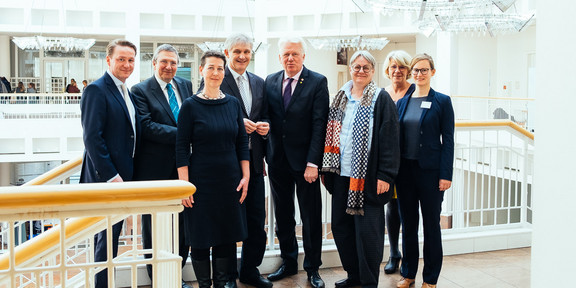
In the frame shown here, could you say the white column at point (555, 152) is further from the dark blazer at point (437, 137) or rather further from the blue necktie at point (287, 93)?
the blue necktie at point (287, 93)

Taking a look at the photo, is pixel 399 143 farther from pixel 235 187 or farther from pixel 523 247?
pixel 523 247

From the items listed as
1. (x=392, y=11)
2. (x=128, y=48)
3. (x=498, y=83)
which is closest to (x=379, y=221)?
Answer: (x=128, y=48)

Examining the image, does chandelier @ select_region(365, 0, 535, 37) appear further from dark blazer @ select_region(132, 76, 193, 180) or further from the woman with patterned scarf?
dark blazer @ select_region(132, 76, 193, 180)

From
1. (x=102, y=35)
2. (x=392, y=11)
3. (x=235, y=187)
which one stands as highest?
(x=102, y=35)

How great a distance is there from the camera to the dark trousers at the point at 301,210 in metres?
3.82

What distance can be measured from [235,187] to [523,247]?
2.89 metres

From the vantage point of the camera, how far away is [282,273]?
4.02m

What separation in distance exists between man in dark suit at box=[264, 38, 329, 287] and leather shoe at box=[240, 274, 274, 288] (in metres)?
0.30

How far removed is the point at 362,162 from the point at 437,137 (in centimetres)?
54

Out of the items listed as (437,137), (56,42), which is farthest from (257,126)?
(56,42)

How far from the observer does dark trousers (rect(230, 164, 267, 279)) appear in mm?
3736

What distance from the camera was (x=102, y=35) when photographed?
20.4 meters

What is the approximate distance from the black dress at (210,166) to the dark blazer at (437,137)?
118 centimetres

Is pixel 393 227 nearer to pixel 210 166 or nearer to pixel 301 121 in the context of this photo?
pixel 301 121
